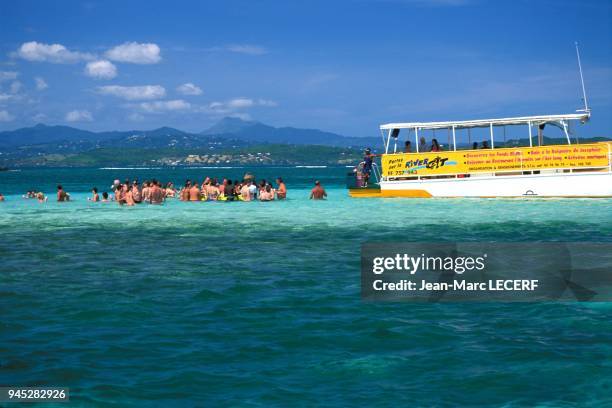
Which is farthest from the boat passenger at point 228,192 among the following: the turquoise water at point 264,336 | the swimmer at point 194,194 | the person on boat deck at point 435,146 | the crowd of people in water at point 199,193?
the turquoise water at point 264,336

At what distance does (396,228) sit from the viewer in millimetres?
23500

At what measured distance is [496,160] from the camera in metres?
35.6

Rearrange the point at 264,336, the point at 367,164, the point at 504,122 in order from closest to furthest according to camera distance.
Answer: the point at 264,336
the point at 504,122
the point at 367,164

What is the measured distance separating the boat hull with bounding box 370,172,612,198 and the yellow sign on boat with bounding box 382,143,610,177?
1.58 feet

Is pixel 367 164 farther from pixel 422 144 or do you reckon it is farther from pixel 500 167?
pixel 500 167

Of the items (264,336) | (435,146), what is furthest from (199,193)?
(264,336)

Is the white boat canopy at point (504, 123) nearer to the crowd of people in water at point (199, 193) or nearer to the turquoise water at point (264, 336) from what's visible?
the crowd of people in water at point (199, 193)

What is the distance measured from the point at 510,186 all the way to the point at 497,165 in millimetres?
1250

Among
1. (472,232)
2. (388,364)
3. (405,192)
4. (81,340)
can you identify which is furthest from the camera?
(405,192)

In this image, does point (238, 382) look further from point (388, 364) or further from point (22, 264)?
point (22, 264)

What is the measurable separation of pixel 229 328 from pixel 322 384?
263cm

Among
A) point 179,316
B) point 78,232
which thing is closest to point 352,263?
point 179,316

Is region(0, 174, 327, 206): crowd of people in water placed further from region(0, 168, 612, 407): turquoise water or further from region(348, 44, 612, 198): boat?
region(0, 168, 612, 407): turquoise water

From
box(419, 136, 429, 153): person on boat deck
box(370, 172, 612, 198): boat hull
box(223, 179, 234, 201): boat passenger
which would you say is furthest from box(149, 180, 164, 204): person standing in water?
box(419, 136, 429, 153): person on boat deck
